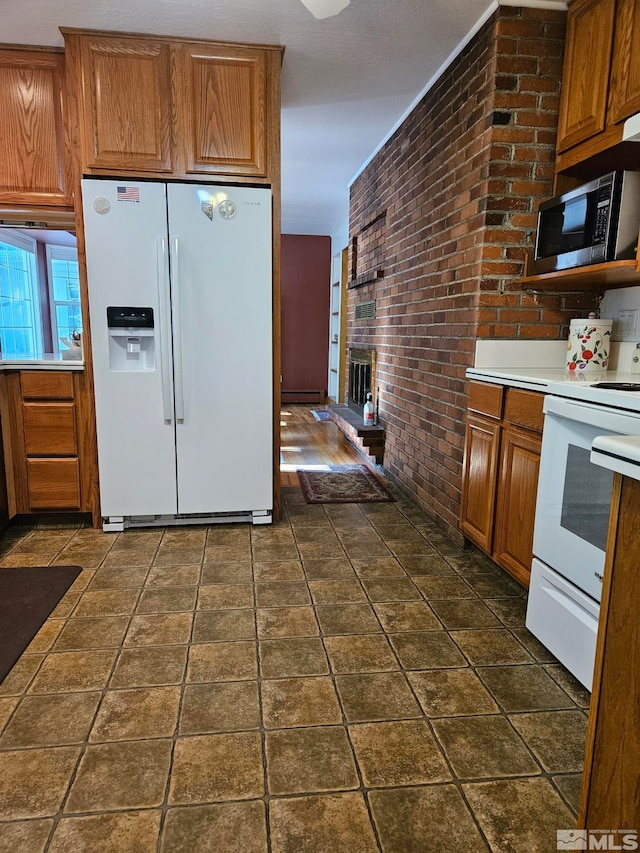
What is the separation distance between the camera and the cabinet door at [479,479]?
2.35 metres

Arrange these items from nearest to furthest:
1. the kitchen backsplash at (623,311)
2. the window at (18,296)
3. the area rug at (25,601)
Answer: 1. the area rug at (25,601)
2. the kitchen backsplash at (623,311)
3. the window at (18,296)

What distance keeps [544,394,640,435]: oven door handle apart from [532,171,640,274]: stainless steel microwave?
65cm

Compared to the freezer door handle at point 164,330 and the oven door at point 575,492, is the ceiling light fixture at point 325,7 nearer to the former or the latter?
the freezer door handle at point 164,330

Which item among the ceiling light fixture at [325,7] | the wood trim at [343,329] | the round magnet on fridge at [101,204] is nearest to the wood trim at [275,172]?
the ceiling light fixture at [325,7]

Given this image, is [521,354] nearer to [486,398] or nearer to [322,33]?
[486,398]

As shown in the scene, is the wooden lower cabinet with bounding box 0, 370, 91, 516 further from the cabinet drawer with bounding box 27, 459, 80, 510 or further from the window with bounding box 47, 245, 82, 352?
the window with bounding box 47, 245, 82, 352

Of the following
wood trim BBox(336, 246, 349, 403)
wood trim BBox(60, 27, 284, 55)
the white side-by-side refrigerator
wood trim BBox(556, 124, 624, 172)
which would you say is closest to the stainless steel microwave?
wood trim BBox(556, 124, 624, 172)

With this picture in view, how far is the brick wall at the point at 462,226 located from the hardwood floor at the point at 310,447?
30.4 inches

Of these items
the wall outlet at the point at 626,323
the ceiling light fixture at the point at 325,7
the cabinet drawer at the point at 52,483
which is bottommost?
the cabinet drawer at the point at 52,483

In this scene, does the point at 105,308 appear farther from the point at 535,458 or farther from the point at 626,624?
the point at 626,624

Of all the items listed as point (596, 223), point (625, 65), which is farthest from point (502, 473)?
point (625, 65)

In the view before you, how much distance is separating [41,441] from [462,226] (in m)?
2.42

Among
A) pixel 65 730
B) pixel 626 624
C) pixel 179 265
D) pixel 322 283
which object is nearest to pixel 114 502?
pixel 179 265

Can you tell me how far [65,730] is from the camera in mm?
1469
